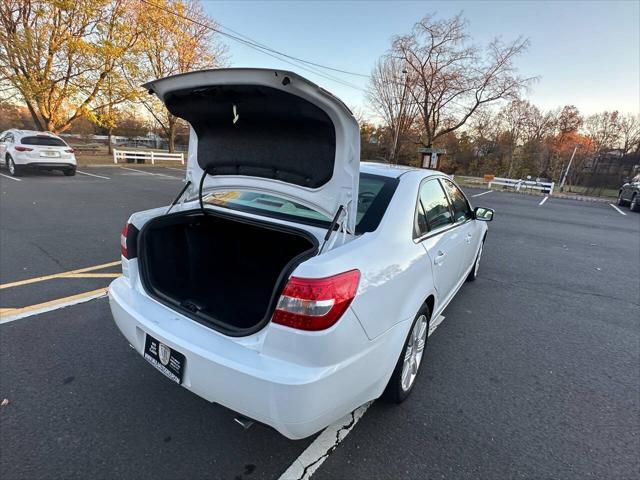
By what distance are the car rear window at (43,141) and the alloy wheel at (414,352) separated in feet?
45.7

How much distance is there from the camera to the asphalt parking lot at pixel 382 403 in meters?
1.81

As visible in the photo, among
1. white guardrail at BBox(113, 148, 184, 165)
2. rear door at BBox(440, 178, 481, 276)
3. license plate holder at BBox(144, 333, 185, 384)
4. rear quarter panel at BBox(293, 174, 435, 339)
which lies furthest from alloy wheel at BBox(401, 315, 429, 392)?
white guardrail at BBox(113, 148, 184, 165)

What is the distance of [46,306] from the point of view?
319 centimetres

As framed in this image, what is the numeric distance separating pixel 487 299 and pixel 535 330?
28.6 inches

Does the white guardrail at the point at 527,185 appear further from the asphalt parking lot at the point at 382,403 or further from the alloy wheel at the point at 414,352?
the alloy wheel at the point at 414,352

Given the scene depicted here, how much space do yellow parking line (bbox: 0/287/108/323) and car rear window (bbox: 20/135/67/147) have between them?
11.1 m

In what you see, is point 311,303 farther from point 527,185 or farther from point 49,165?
point 527,185

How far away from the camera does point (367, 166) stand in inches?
110

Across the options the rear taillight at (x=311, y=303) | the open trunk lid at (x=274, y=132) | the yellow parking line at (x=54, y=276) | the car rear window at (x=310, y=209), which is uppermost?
the open trunk lid at (x=274, y=132)

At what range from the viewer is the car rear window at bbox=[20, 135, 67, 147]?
11.1 m

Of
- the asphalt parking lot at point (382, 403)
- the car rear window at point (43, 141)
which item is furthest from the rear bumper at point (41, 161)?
the asphalt parking lot at point (382, 403)

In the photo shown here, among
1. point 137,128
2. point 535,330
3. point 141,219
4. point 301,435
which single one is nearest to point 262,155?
point 141,219

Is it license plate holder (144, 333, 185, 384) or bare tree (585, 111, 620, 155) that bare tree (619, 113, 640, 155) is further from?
license plate holder (144, 333, 185, 384)

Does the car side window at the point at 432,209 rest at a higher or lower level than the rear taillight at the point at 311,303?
higher
